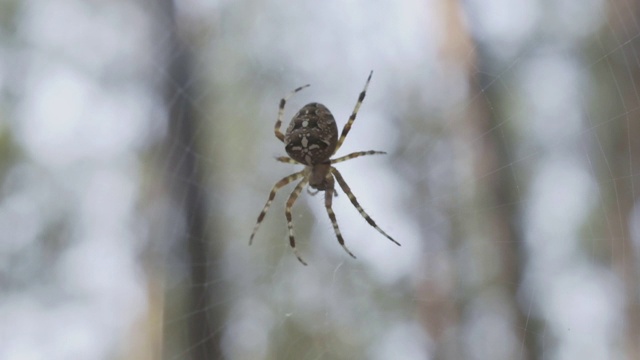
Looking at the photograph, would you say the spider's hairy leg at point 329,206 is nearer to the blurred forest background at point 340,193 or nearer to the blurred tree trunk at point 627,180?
the blurred forest background at point 340,193

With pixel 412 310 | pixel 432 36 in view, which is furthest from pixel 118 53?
pixel 412 310

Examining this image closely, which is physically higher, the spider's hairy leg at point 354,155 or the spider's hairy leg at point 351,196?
the spider's hairy leg at point 354,155

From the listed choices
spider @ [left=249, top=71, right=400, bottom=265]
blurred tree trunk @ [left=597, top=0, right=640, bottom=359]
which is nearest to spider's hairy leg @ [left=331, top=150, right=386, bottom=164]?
spider @ [left=249, top=71, right=400, bottom=265]

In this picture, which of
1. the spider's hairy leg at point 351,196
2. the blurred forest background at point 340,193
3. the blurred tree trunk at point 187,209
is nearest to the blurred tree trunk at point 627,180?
the blurred forest background at point 340,193

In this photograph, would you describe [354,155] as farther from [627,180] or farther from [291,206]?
[627,180]

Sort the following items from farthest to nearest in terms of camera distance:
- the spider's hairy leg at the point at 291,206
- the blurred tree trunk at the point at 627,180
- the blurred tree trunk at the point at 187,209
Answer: the blurred tree trunk at the point at 187,209, the blurred tree trunk at the point at 627,180, the spider's hairy leg at the point at 291,206

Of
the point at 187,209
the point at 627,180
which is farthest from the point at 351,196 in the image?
the point at 187,209

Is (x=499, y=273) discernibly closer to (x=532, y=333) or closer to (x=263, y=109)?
(x=532, y=333)
